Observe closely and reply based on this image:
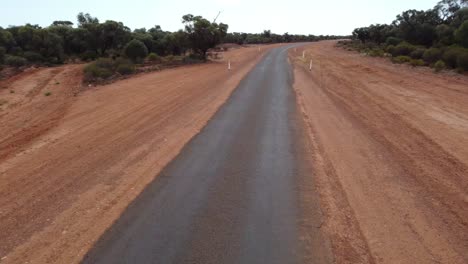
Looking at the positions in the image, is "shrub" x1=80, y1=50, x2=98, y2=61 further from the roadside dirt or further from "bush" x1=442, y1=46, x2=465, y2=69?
"bush" x1=442, y1=46, x2=465, y2=69

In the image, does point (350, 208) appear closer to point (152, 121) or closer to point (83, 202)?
point (83, 202)

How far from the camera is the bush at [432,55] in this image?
35.6m

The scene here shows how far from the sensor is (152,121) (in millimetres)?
15266

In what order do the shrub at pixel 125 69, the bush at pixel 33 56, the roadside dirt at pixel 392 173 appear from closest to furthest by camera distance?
the roadside dirt at pixel 392 173, the shrub at pixel 125 69, the bush at pixel 33 56

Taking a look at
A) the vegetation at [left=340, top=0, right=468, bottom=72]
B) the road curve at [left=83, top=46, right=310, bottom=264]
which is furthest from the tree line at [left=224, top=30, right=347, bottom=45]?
the road curve at [left=83, top=46, right=310, bottom=264]

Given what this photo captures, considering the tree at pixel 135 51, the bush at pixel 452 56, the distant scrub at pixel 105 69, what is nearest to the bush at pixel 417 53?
the bush at pixel 452 56

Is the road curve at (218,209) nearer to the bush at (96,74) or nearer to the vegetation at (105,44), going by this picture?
the bush at (96,74)

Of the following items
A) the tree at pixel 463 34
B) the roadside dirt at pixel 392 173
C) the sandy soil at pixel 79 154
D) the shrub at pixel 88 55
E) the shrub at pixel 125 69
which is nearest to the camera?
the roadside dirt at pixel 392 173

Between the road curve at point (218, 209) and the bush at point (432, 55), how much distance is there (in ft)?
90.8

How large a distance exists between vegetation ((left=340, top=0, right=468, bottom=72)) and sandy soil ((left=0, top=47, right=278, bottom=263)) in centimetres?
1974

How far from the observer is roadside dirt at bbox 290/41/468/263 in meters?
6.82

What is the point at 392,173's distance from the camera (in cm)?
995

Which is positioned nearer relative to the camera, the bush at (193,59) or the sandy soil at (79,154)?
the sandy soil at (79,154)

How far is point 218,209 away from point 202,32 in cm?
3765
